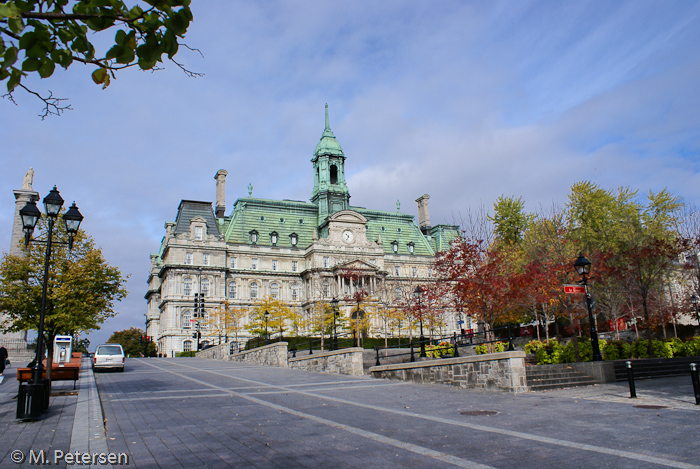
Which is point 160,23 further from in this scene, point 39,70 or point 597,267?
point 597,267

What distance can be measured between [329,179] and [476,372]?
70130mm

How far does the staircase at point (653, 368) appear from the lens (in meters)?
19.2

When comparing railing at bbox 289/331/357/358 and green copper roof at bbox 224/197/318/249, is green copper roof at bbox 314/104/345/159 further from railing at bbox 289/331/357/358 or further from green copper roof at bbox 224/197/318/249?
railing at bbox 289/331/357/358

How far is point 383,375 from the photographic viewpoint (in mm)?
21828

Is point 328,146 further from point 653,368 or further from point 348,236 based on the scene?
point 653,368

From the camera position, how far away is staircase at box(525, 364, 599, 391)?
640 inches

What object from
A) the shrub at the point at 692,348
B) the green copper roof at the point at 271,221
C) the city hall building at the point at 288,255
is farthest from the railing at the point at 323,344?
the green copper roof at the point at 271,221

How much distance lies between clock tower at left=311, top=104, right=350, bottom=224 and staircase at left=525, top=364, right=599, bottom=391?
6505cm

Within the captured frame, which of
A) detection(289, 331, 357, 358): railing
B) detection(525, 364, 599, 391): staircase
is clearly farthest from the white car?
detection(525, 364, 599, 391): staircase

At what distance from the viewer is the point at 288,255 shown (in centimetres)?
7706

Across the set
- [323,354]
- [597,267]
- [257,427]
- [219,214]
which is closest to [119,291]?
[323,354]

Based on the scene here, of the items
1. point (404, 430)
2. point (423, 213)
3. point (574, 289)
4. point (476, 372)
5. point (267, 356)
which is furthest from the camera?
point (423, 213)

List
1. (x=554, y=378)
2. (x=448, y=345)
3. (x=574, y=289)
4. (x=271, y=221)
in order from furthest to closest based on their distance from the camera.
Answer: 1. (x=271, y=221)
2. (x=448, y=345)
3. (x=574, y=289)
4. (x=554, y=378)

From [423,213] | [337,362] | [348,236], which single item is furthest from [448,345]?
[423,213]
